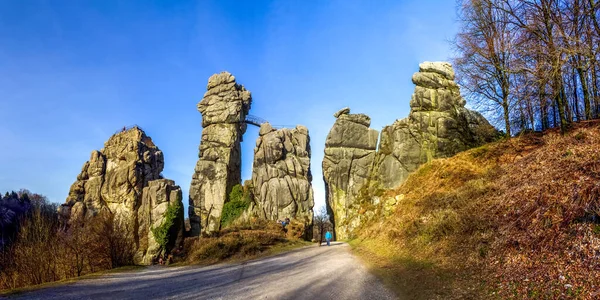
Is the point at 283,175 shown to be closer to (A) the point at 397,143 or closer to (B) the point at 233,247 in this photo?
(A) the point at 397,143

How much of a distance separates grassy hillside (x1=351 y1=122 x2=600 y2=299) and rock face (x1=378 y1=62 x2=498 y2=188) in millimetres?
15408

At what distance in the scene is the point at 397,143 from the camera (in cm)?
3216

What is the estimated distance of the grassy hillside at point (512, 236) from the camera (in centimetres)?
650

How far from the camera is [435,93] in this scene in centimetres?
3195

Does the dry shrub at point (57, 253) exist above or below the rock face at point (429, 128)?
below

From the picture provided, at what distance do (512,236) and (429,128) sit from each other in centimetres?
2404

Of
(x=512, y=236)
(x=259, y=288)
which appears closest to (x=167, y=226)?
(x=259, y=288)

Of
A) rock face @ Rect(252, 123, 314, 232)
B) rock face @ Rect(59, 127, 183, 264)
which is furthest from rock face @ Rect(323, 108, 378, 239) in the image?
rock face @ Rect(59, 127, 183, 264)

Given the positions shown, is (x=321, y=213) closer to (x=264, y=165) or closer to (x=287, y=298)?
(x=264, y=165)

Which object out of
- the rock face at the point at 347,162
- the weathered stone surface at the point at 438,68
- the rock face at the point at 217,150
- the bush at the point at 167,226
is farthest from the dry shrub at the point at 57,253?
the weathered stone surface at the point at 438,68

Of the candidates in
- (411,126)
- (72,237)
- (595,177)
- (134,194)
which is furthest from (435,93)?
(134,194)

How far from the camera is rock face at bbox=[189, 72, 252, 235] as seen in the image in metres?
44.9

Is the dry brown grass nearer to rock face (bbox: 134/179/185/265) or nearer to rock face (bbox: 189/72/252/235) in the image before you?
rock face (bbox: 134/179/185/265)

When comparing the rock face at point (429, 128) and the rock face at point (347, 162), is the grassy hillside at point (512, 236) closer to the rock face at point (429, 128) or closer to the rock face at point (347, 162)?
the rock face at point (429, 128)
